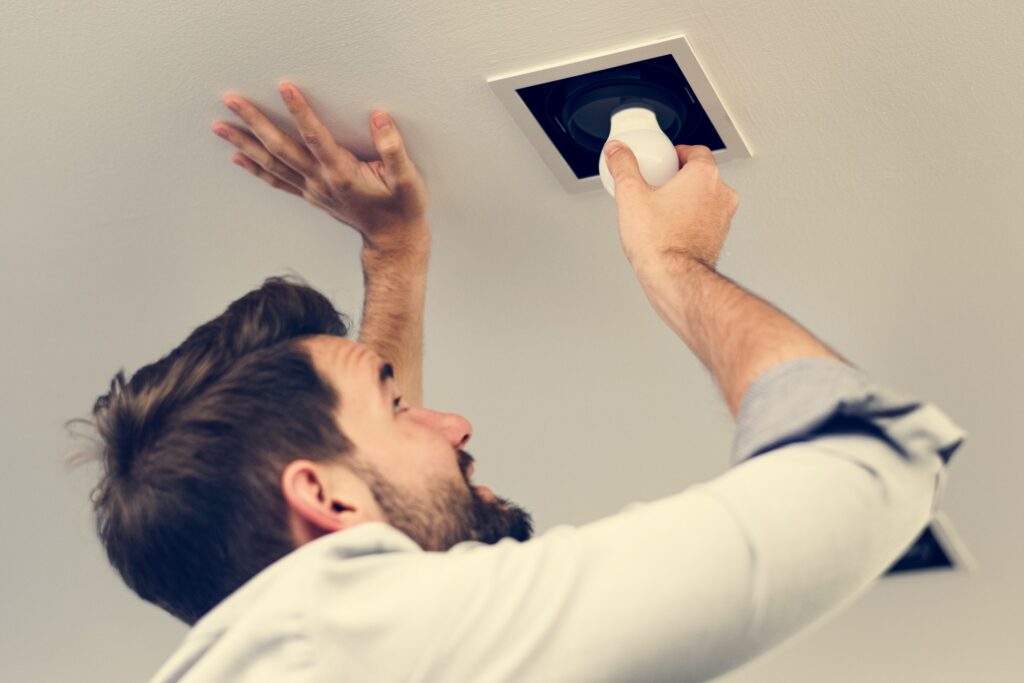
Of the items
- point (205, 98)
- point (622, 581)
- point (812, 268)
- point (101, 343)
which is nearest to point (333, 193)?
point (205, 98)

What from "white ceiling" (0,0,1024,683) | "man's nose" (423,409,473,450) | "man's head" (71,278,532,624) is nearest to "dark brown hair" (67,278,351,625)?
"man's head" (71,278,532,624)

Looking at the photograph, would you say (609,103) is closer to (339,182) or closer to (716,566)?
(339,182)

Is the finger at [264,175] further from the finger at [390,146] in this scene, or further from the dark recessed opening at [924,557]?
the dark recessed opening at [924,557]

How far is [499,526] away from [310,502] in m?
0.22

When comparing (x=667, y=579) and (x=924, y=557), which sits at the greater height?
(x=667, y=579)

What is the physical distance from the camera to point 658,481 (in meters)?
1.83

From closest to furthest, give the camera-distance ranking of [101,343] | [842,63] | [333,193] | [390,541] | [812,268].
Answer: [390,541] → [842,63] → [333,193] → [812,268] → [101,343]

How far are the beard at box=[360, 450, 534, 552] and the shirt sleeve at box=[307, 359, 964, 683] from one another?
0.70 feet

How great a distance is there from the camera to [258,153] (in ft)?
4.32

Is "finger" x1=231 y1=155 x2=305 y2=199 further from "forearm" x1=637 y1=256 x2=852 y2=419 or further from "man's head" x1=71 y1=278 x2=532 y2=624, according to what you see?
"forearm" x1=637 y1=256 x2=852 y2=419

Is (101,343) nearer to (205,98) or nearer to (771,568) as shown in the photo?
(205,98)

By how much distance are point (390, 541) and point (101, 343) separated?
0.78 metres

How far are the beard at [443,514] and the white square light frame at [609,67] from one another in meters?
0.34

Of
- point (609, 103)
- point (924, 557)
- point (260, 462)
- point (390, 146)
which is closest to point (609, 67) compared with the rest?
point (609, 103)
